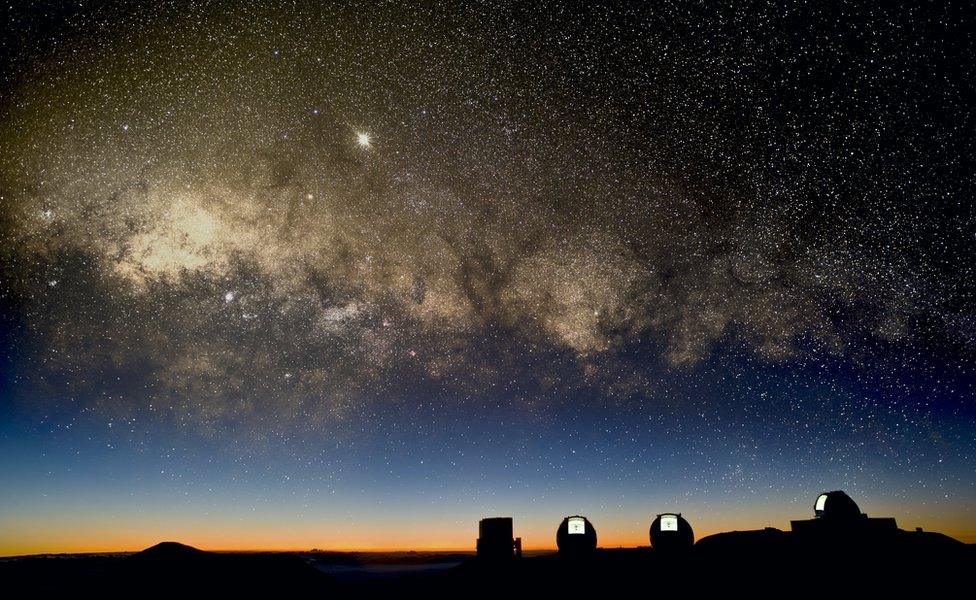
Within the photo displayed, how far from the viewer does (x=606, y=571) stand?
10.4 m

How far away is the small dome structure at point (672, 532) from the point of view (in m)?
17.3

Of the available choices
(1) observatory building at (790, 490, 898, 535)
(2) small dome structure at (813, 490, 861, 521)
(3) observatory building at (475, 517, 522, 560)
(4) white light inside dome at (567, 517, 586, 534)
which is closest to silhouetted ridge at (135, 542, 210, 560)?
(3) observatory building at (475, 517, 522, 560)

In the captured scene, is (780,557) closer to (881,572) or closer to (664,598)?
(881,572)

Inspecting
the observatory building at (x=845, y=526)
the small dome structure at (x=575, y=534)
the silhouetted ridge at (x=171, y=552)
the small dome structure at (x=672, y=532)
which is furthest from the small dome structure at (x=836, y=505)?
the silhouetted ridge at (x=171, y=552)

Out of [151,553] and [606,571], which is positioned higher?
[151,553]

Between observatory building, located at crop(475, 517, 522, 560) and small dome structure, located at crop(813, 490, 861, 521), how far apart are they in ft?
42.8

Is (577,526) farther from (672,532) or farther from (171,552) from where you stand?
(171,552)

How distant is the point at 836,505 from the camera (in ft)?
51.7

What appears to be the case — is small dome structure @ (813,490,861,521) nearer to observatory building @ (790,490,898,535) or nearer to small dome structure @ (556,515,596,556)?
observatory building @ (790,490,898,535)

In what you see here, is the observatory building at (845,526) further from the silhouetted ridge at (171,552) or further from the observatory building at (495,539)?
the silhouetted ridge at (171,552)

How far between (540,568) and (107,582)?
8887 millimetres

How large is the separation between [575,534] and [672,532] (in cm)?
412

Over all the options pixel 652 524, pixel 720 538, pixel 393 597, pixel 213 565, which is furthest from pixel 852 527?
pixel 213 565

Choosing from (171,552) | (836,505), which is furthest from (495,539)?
(836,505)
